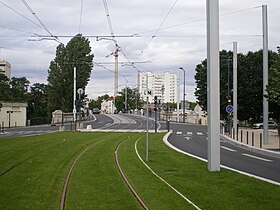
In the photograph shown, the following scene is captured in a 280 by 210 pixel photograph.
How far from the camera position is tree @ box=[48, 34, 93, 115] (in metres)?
74.0

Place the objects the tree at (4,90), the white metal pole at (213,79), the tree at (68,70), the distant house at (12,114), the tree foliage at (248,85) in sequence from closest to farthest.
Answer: the white metal pole at (213,79)
the tree foliage at (248,85)
the distant house at (12,114)
the tree at (68,70)
the tree at (4,90)

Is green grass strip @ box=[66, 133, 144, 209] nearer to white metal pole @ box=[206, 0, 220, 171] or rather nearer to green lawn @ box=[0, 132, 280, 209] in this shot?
green lawn @ box=[0, 132, 280, 209]

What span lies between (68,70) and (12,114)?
12.4 m

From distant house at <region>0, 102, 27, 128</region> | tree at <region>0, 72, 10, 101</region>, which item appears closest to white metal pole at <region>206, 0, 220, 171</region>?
distant house at <region>0, 102, 27, 128</region>

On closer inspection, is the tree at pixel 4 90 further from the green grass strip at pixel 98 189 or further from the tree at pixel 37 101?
the green grass strip at pixel 98 189

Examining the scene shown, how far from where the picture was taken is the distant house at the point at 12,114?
214 feet

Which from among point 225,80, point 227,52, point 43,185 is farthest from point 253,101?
point 43,185

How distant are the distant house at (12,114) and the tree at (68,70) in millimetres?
8715

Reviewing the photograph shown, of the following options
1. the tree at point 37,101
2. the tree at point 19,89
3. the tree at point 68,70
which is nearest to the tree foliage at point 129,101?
the tree at point 37,101

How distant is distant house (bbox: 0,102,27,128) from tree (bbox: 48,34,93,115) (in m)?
8.72

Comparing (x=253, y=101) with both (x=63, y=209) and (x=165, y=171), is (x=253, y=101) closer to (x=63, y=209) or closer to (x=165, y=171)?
(x=165, y=171)

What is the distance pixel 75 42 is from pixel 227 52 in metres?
25.5

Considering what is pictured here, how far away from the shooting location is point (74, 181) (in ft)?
41.9

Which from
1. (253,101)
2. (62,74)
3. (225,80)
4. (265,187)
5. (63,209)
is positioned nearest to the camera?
(63,209)
